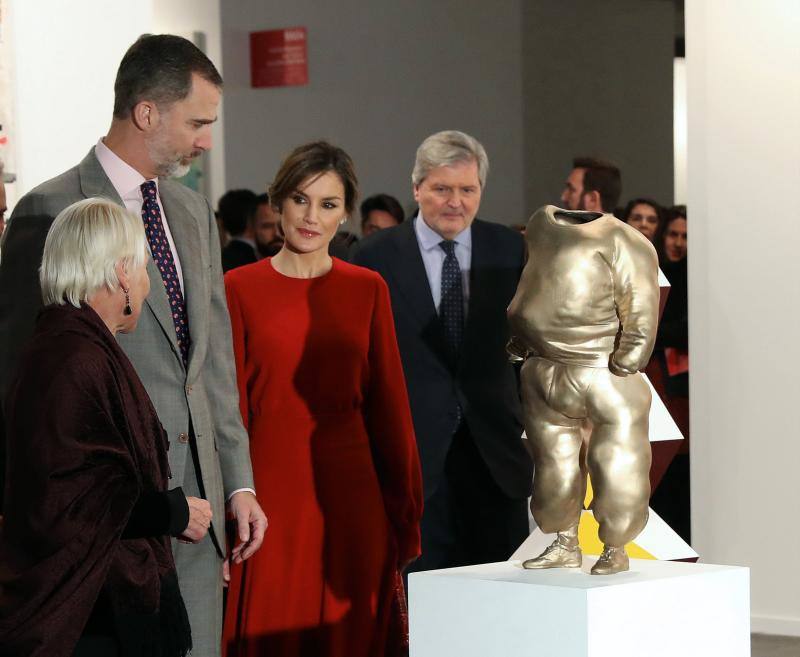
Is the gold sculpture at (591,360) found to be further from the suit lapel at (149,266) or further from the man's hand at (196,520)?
the suit lapel at (149,266)

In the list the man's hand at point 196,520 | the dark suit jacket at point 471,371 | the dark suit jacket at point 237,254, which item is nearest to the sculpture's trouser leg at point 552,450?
the man's hand at point 196,520

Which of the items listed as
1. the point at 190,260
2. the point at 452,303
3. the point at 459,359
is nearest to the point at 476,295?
the point at 452,303

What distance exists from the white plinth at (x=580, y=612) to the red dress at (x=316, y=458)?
0.88m

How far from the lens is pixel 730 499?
16.2 ft

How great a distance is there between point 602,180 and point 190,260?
2720 mm

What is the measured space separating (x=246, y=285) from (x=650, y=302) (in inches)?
51.3

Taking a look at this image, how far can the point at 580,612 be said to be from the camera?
2.22 metres

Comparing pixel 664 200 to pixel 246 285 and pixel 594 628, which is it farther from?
pixel 594 628

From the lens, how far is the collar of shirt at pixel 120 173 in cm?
280

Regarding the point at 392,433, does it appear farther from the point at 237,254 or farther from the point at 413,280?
the point at 237,254

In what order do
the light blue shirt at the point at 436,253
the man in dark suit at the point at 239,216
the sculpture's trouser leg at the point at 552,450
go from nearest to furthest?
the sculpture's trouser leg at the point at 552,450 → the light blue shirt at the point at 436,253 → the man in dark suit at the point at 239,216

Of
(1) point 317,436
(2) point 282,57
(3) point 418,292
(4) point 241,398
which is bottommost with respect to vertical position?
(1) point 317,436

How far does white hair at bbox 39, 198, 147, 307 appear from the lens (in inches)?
93.3

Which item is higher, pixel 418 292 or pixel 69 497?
pixel 418 292
